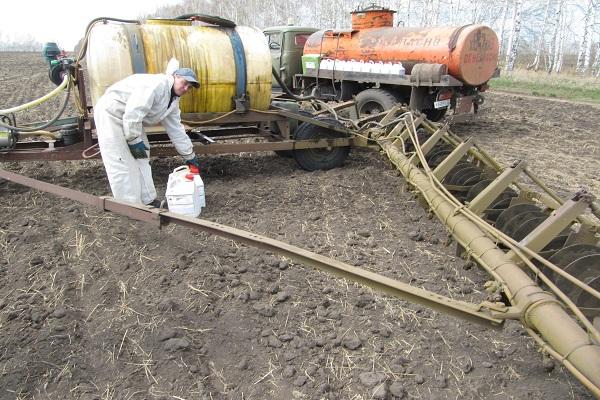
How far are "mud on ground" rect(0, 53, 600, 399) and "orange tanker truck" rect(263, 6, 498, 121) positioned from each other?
13.1ft

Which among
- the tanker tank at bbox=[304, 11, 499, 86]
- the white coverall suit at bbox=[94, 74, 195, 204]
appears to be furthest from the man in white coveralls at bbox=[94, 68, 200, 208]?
the tanker tank at bbox=[304, 11, 499, 86]

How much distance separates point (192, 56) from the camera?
16.7 feet

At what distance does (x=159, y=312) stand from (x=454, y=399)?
5.96 ft

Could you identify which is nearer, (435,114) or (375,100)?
(375,100)

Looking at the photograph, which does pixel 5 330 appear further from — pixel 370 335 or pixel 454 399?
pixel 454 399

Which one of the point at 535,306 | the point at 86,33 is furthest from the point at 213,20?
the point at 535,306

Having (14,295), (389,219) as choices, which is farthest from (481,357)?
(14,295)

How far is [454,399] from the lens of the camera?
2.47 metres

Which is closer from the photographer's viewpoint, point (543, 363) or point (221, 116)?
point (543, 363)

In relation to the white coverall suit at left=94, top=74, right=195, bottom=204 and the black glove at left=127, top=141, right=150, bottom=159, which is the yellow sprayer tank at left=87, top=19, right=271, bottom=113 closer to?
the white coverall suit at left=94, top=74, right=195, bottom=204

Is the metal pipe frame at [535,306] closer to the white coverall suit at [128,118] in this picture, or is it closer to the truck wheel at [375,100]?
the white coverall suit at [128,118]

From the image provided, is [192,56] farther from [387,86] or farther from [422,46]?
[387,86]

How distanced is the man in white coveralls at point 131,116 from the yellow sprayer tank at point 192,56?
1.39 feet

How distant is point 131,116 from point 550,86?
1868 centimetres
